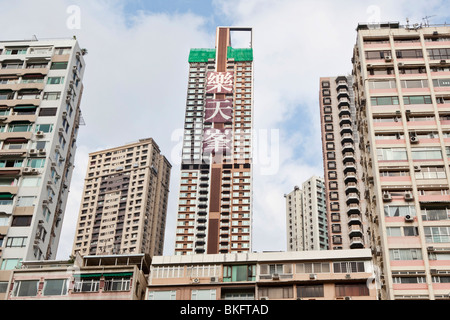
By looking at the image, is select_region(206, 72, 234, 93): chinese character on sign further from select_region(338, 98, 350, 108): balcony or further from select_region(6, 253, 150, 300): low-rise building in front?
select_region(6, 253, 150, 300): low-rise building in front

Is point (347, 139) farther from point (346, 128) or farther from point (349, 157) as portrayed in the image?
point (349, 157)

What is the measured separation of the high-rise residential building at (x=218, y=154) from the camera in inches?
3959

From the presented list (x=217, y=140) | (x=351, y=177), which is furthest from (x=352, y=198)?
(x=217, y=140)

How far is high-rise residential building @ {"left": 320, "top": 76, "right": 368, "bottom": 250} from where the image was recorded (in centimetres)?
8275

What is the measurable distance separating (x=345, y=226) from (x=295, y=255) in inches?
1992

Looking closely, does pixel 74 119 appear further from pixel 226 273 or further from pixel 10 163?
pixel 226 273

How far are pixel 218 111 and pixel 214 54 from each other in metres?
25.1

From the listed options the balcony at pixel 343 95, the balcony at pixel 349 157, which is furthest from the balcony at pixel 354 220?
the balcony at pixel 343 95

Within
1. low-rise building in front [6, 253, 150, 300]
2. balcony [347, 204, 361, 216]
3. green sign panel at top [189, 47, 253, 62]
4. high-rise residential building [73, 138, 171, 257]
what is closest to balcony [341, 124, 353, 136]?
balcony [347, 204, 361, 216]

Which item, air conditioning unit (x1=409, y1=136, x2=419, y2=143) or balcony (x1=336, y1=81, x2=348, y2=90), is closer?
air conditioning unit (x1=409, y1=136, x2=419, y2=143)

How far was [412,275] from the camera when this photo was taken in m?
38.1

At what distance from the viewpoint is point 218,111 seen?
11250 centimetres

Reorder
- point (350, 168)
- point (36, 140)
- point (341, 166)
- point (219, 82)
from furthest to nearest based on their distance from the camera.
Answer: point (219, 82) < point (341, 166) < point (350, 168) < point (36, 140)

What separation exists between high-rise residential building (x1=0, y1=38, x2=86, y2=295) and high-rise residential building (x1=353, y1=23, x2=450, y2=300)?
28.5 m
